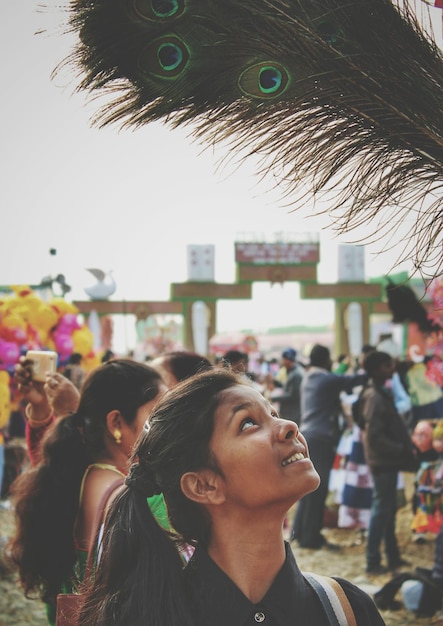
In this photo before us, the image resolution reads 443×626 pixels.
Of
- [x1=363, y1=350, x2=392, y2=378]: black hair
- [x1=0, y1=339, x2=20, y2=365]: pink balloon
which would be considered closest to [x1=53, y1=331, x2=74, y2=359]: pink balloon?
[x1=0, y1=339, x2=20, y2=365]: pink balloon

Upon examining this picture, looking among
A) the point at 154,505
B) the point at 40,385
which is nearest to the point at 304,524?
the point at 40,385

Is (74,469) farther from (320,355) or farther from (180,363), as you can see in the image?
(320,355)

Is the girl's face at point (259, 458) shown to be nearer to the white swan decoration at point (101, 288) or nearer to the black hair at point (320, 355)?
the black hair at point (320, 355)

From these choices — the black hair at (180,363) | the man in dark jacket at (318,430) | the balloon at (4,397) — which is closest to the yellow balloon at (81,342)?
the balloon at (4,397)

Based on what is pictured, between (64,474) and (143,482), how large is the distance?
38.7 inches

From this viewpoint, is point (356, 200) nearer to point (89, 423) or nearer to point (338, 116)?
point (338, 116)

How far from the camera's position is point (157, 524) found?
148cm

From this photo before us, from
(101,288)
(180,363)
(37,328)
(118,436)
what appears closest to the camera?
(118,436)

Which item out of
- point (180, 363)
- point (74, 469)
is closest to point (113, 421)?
point (74, 469)

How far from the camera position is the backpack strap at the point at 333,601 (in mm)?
1390

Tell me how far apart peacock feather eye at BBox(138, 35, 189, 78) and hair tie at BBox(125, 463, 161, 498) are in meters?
0.84

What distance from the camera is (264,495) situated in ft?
4.56

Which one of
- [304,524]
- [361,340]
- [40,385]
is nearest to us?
[40,385]

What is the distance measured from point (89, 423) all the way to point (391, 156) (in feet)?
4.43
